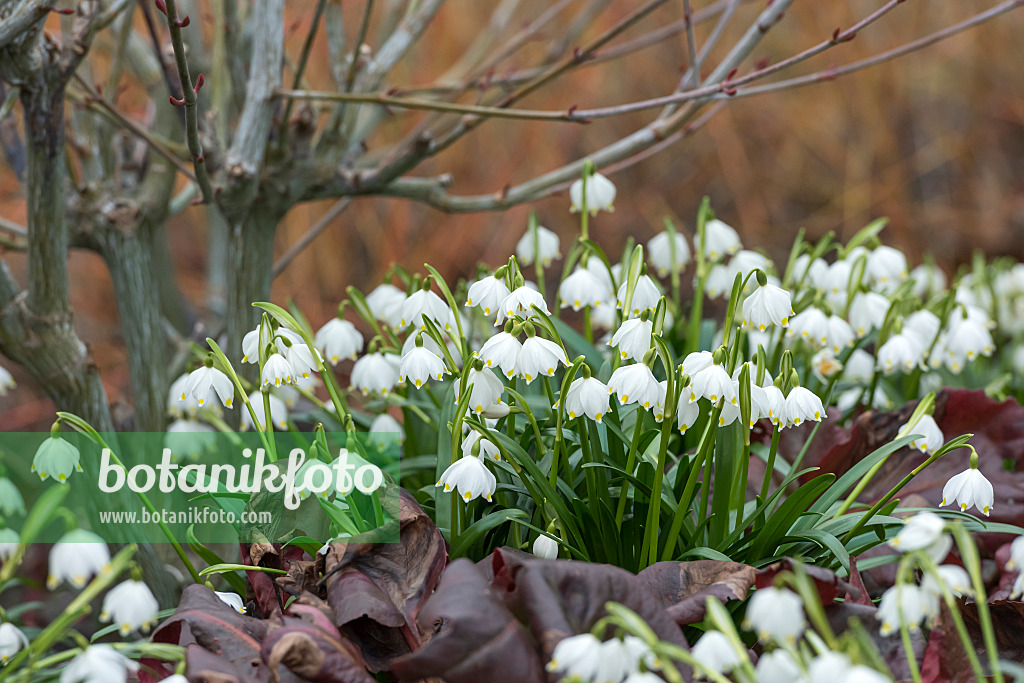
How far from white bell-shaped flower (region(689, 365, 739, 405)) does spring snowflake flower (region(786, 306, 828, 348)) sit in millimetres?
639

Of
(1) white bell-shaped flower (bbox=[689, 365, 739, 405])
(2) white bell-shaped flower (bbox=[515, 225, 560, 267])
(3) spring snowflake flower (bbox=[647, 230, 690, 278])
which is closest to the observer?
(1) white bell-shaped flower (bbox=[689, 365, 739, 405])

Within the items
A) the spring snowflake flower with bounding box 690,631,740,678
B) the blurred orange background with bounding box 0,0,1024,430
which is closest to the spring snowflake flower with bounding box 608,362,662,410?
the spring snowflake flower with bounding box 690,631,740,678

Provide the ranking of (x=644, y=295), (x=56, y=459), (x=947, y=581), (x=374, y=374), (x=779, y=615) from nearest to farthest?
(x=779, y=615)
(x=947, y=581)
(x=56, y=459)
(x=644, y=295)
(x=374, y=374)

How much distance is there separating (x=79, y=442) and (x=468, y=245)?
3217 millimetres

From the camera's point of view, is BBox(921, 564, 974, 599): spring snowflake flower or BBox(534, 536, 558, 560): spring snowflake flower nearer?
BBox(921, 564, 974, 599): spring snowflake flower

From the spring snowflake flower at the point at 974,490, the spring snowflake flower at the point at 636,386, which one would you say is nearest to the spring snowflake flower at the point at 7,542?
the spring snowflake flower at the point at 636,386

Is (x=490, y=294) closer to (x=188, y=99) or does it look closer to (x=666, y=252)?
(x=188, y=99)

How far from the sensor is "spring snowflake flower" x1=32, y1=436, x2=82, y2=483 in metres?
1.25

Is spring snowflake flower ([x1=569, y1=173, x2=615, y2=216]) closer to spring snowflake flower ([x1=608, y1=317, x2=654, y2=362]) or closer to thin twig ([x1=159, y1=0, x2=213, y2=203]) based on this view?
spring snowflake flower ([x1=608, y1=317, x2=654, y2=362])

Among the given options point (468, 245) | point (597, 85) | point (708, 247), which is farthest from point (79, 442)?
point (597, 85)

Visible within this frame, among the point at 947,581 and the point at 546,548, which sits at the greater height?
the point at 546,548

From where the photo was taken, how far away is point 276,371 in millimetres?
1363

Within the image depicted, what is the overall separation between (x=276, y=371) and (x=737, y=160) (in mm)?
4559

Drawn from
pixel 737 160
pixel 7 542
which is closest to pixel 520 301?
pixel 7 542
